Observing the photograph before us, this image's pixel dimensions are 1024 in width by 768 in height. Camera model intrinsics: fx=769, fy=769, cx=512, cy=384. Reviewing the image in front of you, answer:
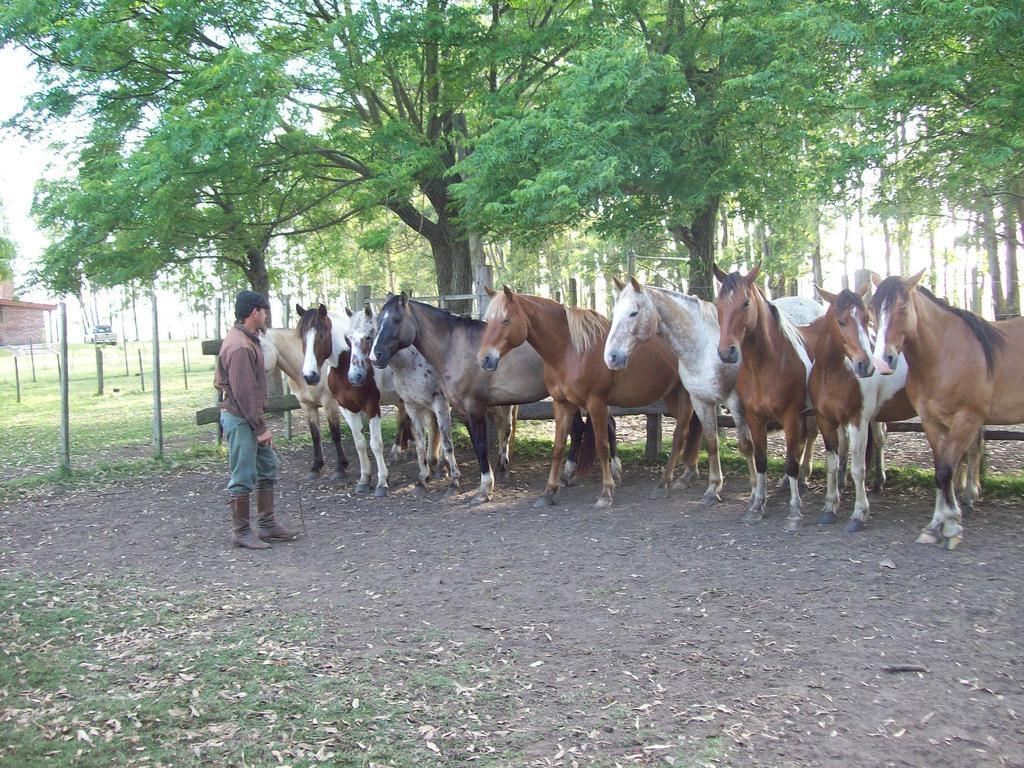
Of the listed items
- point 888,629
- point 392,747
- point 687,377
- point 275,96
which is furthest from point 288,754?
point 275,96

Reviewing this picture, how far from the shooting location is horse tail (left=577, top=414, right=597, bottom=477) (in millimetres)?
8992

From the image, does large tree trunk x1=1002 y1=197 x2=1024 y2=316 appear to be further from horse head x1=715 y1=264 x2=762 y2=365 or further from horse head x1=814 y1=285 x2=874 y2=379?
horse head x1=715 y1=264 x2=762 y2=365

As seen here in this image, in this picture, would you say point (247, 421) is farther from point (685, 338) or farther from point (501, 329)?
point (685, 338)

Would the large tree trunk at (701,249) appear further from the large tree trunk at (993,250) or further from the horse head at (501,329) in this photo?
the horse head at (501,329)

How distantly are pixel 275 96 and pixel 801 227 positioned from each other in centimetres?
1762

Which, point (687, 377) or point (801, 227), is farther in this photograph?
point (801, 227)

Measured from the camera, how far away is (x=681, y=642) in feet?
15.0

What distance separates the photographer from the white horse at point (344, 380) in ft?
28.8

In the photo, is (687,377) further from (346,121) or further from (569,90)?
(346,121)

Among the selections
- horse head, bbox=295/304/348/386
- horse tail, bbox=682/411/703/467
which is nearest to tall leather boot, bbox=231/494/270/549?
horse head, bbox=295/304/348/386

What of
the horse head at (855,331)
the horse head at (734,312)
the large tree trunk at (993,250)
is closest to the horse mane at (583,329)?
the horse head at (734,312)

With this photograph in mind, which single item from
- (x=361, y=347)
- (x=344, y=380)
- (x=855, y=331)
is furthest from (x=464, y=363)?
(x=855, y=331)

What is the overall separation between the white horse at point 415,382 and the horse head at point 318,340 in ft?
0.57

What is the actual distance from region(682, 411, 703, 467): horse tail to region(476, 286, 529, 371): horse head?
2.27 metres
